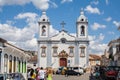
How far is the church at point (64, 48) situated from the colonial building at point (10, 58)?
3788 cm

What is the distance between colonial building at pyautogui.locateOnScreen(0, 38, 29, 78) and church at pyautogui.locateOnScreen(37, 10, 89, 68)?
3788 centimetres

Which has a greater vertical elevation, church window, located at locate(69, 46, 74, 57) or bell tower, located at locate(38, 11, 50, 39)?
bell tower, located at locate(38, 11, 50, 39)

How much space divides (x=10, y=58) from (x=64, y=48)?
45846 mm

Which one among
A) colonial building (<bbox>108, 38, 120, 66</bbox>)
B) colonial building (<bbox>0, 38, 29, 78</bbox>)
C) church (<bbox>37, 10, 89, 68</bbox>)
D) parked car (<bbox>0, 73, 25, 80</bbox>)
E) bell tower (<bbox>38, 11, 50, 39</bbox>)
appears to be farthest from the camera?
bell tower (<bbox>38, 11, 50, 39</bbox>)

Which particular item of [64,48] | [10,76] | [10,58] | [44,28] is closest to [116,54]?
[64,48]

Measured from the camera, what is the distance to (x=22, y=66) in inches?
1674

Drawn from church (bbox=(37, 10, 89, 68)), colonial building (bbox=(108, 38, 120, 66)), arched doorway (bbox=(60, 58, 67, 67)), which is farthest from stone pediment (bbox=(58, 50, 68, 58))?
colonial building (bbox=(108, 38, 120, 66))

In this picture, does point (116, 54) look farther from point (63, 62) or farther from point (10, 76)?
point (10, 76)

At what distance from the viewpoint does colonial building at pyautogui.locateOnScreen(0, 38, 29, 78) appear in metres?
32.7

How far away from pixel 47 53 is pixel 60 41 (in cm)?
410

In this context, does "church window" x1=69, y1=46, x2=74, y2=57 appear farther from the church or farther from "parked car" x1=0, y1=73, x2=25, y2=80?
"parked car" x1=0, y1=73, x2=25, y2=80

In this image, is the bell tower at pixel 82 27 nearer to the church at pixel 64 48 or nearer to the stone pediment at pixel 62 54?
the church at pixel 64 48

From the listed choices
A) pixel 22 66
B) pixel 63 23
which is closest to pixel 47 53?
pixel 63 23

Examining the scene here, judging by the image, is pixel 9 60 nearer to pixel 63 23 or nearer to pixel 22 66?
pixel 22 66
